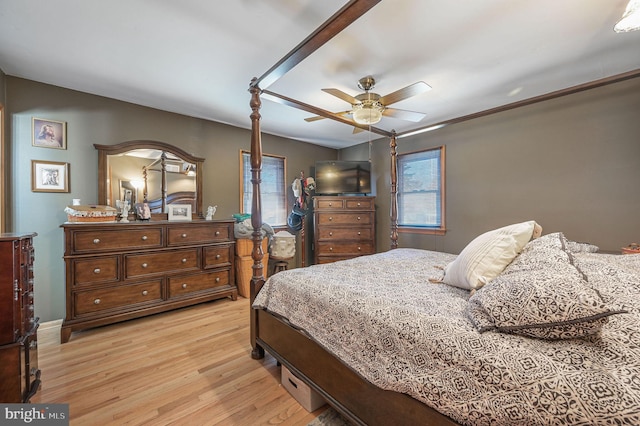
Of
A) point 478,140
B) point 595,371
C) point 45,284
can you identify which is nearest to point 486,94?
point 478,140

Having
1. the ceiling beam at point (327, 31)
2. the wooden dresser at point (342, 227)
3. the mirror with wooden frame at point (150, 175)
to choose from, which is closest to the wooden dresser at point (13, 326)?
the mirror with wooden frame at point (150, 175)

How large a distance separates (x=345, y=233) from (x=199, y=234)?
7.11ft

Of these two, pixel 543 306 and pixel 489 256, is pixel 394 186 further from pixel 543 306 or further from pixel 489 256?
pixel 543 306

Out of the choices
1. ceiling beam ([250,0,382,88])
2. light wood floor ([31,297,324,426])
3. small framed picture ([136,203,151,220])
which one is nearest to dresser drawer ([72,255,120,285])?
light wood floor ([31,297,324,426])

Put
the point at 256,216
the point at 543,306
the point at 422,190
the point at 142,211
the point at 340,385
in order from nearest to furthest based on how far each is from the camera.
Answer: the point at 543,306
the point at 340,385
the point at 256,216
the point at 142,211
the point at 422,190

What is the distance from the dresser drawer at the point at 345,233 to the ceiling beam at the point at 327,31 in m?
2.67

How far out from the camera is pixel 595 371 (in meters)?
0.69

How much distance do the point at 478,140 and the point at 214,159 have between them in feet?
12.1

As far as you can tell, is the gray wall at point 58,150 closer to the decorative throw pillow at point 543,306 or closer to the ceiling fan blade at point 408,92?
the ceiling fan blade at point 408,92

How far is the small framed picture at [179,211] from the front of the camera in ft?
10.5

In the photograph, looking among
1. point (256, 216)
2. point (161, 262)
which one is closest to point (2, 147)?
point (161, 262)

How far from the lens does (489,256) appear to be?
1.36 metres

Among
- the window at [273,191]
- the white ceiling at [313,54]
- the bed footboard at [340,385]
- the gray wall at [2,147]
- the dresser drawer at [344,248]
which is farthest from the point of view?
the window at [273,191]

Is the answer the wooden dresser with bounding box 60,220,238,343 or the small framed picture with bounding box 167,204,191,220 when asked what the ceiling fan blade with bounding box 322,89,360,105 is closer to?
the wooden dresser with bounding box 60,220,238,343
